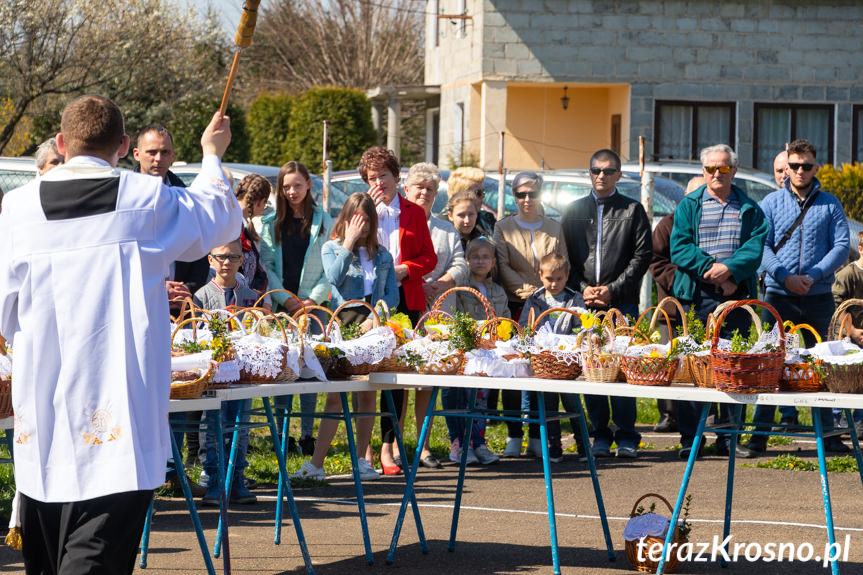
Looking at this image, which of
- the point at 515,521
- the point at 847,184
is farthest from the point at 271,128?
the point at 515,521

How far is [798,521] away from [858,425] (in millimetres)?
2965

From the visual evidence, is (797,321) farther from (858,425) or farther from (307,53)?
(307,53)

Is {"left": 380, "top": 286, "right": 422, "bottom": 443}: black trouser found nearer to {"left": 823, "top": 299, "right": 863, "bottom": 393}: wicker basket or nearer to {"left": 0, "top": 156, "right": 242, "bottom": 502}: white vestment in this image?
{"left": 823, "top": 299, "right": 863, "bottom": 393}: wicker basket

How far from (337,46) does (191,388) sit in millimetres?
37690

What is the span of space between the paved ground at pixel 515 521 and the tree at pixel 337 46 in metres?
33.6

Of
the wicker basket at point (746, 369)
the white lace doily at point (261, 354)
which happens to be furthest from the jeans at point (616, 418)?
the white lace doily at point (261, 354)

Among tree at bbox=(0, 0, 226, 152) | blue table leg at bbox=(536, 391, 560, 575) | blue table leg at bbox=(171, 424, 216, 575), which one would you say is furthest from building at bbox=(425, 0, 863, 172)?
blue table leg at bbox=(171, 424, 216, 575)

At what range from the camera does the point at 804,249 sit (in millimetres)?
9047

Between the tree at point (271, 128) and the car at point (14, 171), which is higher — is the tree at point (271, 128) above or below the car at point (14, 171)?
above

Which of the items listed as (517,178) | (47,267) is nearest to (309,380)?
(47,267)

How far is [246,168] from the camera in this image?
1419 centimetres

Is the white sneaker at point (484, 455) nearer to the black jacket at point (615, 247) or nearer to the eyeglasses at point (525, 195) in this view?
the black jacket at point (615, 247)

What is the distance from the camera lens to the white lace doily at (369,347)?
6270 mm

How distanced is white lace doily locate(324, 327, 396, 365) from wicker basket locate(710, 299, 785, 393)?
1611mm
